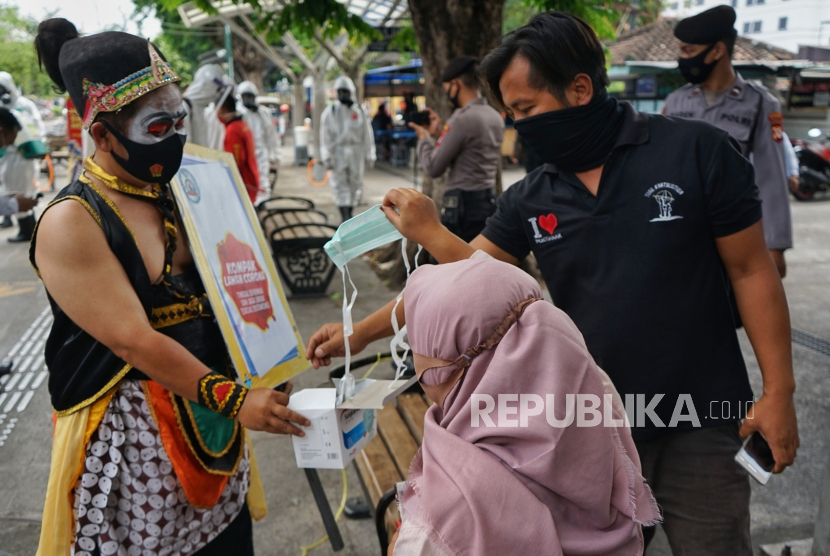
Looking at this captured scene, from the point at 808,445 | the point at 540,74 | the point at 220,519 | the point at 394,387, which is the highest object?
the point at 540,74

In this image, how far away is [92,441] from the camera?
1.80m

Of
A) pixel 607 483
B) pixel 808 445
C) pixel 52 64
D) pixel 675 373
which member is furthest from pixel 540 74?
pixel 808 445

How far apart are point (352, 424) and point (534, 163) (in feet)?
16.6

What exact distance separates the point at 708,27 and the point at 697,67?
0.68 feet

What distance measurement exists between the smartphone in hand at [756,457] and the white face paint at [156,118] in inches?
71.7

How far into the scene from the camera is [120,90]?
1717mm

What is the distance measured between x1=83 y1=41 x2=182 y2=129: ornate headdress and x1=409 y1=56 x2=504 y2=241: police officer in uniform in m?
3.09

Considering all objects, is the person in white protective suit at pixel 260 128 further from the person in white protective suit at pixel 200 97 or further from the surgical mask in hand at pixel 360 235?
the surgical mask in hand at pixel 360 235

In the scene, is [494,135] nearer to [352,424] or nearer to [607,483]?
[352,424]

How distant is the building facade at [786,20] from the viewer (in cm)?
4756

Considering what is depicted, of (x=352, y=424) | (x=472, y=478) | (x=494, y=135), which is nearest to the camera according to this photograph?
(x=472, y=478)

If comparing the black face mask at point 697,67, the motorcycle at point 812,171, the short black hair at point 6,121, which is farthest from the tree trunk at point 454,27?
the motorcycle at point 812,171

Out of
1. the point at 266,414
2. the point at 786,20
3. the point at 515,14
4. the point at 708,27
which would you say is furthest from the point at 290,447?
the point at 786,20

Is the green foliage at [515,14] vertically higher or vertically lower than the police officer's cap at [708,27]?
lower
